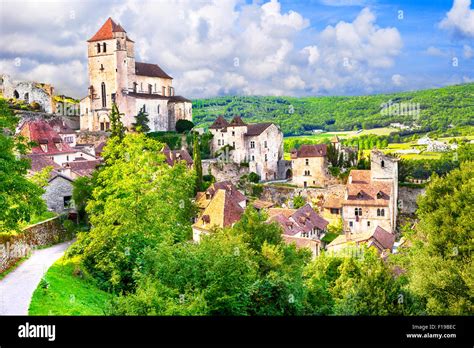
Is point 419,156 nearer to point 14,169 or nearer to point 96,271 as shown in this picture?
point 96,271

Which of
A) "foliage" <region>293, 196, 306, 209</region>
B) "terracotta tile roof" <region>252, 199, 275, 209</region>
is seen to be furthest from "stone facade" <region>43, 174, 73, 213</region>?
"foliage" <region>293, 196, 306, 209</region>

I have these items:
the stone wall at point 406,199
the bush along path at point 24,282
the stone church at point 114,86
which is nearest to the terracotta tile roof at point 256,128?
the stone church at point 114,86

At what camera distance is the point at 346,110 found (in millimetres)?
29438

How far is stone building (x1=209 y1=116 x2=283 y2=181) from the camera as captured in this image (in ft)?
126

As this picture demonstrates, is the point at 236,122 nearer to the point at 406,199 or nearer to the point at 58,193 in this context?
the point at 406,199

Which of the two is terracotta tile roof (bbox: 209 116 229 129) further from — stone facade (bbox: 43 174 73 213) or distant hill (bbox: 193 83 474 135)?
Answer: stone facade (bbox: 43 174 73 213)

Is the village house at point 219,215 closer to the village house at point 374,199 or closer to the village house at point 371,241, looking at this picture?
the village house at point 371,241

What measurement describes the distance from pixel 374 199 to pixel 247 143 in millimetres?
11612

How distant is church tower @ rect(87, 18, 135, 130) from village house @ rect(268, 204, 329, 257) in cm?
1750

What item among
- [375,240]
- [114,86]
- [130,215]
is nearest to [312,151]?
[375,240]

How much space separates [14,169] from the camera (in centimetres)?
993

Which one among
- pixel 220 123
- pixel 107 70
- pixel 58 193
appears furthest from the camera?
pixel 107 70

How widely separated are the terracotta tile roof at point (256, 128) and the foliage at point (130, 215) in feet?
74.0
